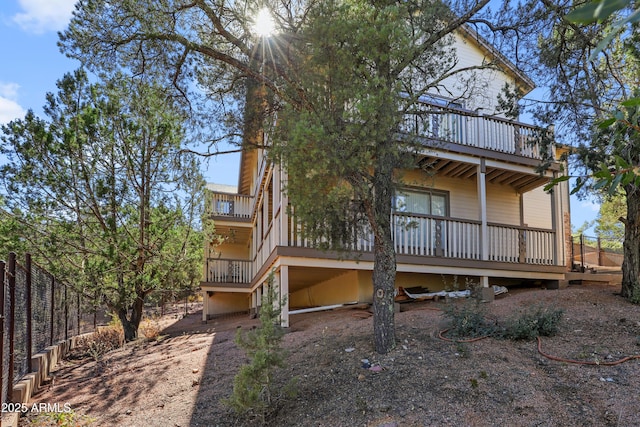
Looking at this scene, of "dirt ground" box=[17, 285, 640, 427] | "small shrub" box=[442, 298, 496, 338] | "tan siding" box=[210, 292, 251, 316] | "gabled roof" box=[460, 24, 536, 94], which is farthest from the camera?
"tan siding" box=[210, 292, 251, 316]

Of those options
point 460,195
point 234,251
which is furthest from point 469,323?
point 234,251

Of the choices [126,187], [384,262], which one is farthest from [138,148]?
[384,262]

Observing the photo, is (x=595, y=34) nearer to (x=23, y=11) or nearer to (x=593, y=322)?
(x=593, y=322)

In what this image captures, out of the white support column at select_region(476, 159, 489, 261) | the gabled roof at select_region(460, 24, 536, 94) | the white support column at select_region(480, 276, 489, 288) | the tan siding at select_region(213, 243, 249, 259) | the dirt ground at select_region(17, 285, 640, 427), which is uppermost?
the gabled roof at select_region(460, 24, 536, 94)

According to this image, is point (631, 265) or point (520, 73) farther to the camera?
point (520, 73)

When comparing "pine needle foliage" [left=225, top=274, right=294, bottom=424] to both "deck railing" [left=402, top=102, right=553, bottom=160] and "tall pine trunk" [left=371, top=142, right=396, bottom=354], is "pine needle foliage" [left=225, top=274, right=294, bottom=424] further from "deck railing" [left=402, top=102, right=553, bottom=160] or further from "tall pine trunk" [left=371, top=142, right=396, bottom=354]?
"deck railing" [left=402, top=102, right=553, bottom=160]

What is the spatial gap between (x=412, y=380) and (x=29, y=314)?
5.48 meters

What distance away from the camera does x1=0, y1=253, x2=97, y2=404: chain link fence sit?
5.61 meters

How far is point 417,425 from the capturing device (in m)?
4.70

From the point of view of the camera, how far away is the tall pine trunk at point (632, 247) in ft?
27.5

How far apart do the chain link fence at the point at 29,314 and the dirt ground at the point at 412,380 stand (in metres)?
0.66

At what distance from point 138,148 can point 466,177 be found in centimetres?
835

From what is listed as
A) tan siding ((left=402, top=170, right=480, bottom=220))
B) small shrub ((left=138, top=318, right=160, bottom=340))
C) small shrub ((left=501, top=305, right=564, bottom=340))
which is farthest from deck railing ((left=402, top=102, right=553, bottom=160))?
small shrub ((left=138, top=318, right=160, bottom=340))

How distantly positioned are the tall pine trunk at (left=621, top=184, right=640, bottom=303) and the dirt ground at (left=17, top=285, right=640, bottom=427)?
0.31m
